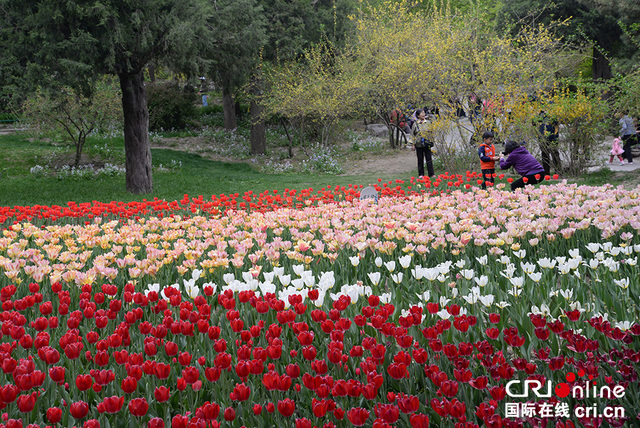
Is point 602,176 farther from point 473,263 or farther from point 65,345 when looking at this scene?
point 65,345

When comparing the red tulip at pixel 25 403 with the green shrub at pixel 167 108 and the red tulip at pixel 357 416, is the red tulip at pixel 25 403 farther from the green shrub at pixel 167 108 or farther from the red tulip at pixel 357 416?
the green shrub at pixel 167 108

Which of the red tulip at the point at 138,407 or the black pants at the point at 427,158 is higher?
the black pants at the point at 427,158

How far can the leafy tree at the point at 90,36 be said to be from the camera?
1088 centimetres

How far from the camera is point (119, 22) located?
Answer: 1151 cm

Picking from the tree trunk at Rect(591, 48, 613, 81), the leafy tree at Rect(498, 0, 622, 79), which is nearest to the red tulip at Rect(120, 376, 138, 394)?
the leafy tree at Rect(498, 0, 622, 79)

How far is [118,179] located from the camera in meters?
16.8

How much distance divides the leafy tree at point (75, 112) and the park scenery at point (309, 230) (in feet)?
0.35

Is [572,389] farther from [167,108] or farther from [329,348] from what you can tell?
[167,108]

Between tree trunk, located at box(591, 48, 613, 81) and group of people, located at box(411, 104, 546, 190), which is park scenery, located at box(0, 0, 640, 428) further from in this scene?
group of people, located at box(411, 104, 546, 190)

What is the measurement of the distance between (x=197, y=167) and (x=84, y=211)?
1247cm

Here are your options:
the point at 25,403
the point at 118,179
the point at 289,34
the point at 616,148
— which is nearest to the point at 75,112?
the point at 118,179

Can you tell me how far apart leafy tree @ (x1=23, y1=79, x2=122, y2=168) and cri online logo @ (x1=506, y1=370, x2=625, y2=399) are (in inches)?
678

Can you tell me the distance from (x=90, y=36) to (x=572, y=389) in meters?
11.5

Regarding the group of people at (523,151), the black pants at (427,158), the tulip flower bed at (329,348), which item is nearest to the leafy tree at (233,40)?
the group of people at (523,151)
